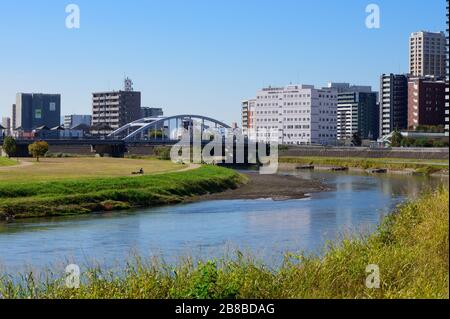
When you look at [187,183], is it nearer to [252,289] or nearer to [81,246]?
[81,246]

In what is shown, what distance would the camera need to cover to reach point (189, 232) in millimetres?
29234

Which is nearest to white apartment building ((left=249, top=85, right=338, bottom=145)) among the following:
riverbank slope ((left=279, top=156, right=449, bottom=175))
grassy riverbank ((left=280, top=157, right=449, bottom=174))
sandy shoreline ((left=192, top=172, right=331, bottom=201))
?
grassy riverbank ((left=280, top=157, right=449, bottom=174))

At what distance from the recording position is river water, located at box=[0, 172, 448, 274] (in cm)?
2241

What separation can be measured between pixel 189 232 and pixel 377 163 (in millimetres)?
66952

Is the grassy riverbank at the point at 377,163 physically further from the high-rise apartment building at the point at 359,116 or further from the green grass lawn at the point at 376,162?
the high-rise apartment building at the point at 359,116

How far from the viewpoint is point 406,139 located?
117625mm

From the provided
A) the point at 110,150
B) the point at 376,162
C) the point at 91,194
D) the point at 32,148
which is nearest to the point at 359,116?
the point at 110,150

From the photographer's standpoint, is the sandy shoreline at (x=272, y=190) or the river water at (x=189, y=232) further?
the sandy shoreline at (x=272, y=190)

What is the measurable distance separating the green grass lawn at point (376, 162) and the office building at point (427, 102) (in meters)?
39.9

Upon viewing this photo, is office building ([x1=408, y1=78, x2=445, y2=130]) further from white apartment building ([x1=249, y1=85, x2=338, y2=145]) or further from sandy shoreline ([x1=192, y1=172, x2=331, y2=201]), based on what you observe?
sandy shoreline ([x1=192, y1=172, x2=331, y2=201])

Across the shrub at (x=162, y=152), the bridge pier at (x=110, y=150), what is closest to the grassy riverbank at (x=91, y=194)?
the shrub at (x=162, y=152)

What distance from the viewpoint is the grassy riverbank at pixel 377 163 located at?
264 feet

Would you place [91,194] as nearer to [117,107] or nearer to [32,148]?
[32,148]

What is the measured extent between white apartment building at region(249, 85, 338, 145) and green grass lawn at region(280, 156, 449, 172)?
2115 inches
